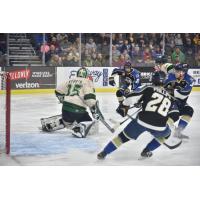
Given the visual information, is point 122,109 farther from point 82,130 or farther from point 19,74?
point 19,74

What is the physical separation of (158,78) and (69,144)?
3.28ft

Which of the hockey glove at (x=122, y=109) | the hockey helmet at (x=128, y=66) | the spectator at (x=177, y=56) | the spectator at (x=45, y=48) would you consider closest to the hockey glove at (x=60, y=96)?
the spectator at (x=45, y=48)

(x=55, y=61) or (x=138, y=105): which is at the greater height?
(x=55, y=61)

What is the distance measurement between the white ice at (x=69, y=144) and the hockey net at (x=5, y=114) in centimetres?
4

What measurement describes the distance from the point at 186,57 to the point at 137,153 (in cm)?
98

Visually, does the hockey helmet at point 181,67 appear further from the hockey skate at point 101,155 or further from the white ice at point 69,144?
the hockey skate at point 101,155

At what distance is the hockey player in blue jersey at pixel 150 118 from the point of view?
16.4 ft

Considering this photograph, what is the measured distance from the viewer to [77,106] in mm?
5109

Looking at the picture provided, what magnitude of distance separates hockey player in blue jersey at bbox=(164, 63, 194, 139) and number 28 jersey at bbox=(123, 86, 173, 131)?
0.25ft

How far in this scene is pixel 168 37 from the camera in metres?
5.04

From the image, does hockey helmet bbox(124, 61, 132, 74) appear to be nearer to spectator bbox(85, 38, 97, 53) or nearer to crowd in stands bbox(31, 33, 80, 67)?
spectator bbox(85, 38, 97, 53)

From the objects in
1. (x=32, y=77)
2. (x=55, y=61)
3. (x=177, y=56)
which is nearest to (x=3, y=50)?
(x=32, y=77)

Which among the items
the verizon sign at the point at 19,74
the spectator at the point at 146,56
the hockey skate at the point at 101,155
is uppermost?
the spectator at the point at 146,56

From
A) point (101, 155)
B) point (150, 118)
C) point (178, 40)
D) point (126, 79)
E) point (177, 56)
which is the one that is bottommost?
point (101, 155)
